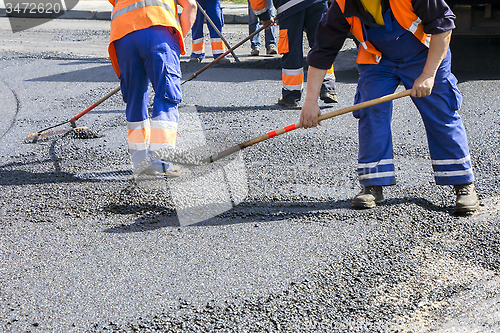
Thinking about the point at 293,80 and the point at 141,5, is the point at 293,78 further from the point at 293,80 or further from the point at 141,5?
the point at 141,5

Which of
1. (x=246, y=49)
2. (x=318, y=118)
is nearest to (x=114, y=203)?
(x=318, y=118)

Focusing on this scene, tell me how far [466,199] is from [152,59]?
6.49 feet

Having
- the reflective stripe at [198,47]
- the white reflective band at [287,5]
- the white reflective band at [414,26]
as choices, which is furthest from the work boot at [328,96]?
the reflective stripe at [198,47]

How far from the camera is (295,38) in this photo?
4.70 meters

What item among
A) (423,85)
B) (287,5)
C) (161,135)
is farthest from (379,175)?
(287,5)

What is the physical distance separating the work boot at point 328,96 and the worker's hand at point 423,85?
94.6 inches

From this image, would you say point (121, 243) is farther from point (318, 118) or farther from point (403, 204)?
point (403, 204)

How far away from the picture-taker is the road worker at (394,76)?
93.6 inches

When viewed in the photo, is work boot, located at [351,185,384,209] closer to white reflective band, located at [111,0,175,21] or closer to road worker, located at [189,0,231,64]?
white reflective band, located at [111,0,175,21]

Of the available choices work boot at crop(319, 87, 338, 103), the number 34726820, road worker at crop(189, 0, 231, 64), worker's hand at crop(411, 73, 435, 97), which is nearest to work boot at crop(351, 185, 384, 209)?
worker's hand at crop(411, 73, 435, 97)

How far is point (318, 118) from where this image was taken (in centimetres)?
263

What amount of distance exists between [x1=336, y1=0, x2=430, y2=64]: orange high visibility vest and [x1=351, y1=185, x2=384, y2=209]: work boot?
0.71m

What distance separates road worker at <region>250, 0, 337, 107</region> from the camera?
4.62m

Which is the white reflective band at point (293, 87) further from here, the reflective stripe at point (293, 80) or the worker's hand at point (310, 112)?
the worker's hand at point (310, 112)
